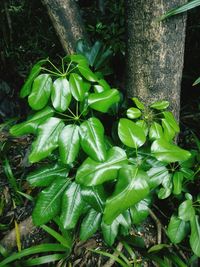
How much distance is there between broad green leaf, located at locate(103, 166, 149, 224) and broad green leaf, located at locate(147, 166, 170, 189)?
26 cm

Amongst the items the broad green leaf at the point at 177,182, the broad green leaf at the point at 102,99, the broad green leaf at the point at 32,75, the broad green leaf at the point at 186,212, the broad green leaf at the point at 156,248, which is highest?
the broad green leaf at the point at 32,75

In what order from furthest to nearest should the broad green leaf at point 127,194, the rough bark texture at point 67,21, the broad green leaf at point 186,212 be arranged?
the rough bark texture at point 67,21
the broad green leaf at point 186,212
the broad green leaf at point 127,194

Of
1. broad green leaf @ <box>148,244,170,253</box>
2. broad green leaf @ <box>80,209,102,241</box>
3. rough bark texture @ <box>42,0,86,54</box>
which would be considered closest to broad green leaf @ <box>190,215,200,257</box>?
broad green leaf @ <box>148,244,170,253</box>

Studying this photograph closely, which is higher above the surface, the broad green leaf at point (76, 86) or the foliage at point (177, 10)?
the foliage at point (177, 10)

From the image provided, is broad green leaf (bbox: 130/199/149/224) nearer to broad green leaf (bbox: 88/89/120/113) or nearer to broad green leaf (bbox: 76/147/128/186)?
broad green leaf (bbox: 76/147/128/186)

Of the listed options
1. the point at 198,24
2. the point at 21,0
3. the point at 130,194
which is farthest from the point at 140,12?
the point at 21,0

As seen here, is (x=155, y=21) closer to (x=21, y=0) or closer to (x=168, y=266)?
(x=168, y=266)

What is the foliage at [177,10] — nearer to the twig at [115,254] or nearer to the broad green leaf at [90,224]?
the broad green leaf at [90,224]

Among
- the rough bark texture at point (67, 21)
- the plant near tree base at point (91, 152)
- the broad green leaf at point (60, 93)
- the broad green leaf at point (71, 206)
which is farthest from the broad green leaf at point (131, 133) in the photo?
the rough bark texture at point (67, 21)

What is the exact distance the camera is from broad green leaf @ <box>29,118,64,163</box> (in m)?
0.92

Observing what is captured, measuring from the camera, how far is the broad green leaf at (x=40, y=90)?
93 centimetres

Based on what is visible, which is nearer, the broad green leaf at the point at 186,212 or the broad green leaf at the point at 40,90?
the broad green leaf at the point at 40,90

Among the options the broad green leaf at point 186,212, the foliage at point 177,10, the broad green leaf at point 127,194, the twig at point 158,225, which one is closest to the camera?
the broad green leaf at point 127,194

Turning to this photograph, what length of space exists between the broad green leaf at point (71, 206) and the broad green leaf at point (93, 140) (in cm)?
23
